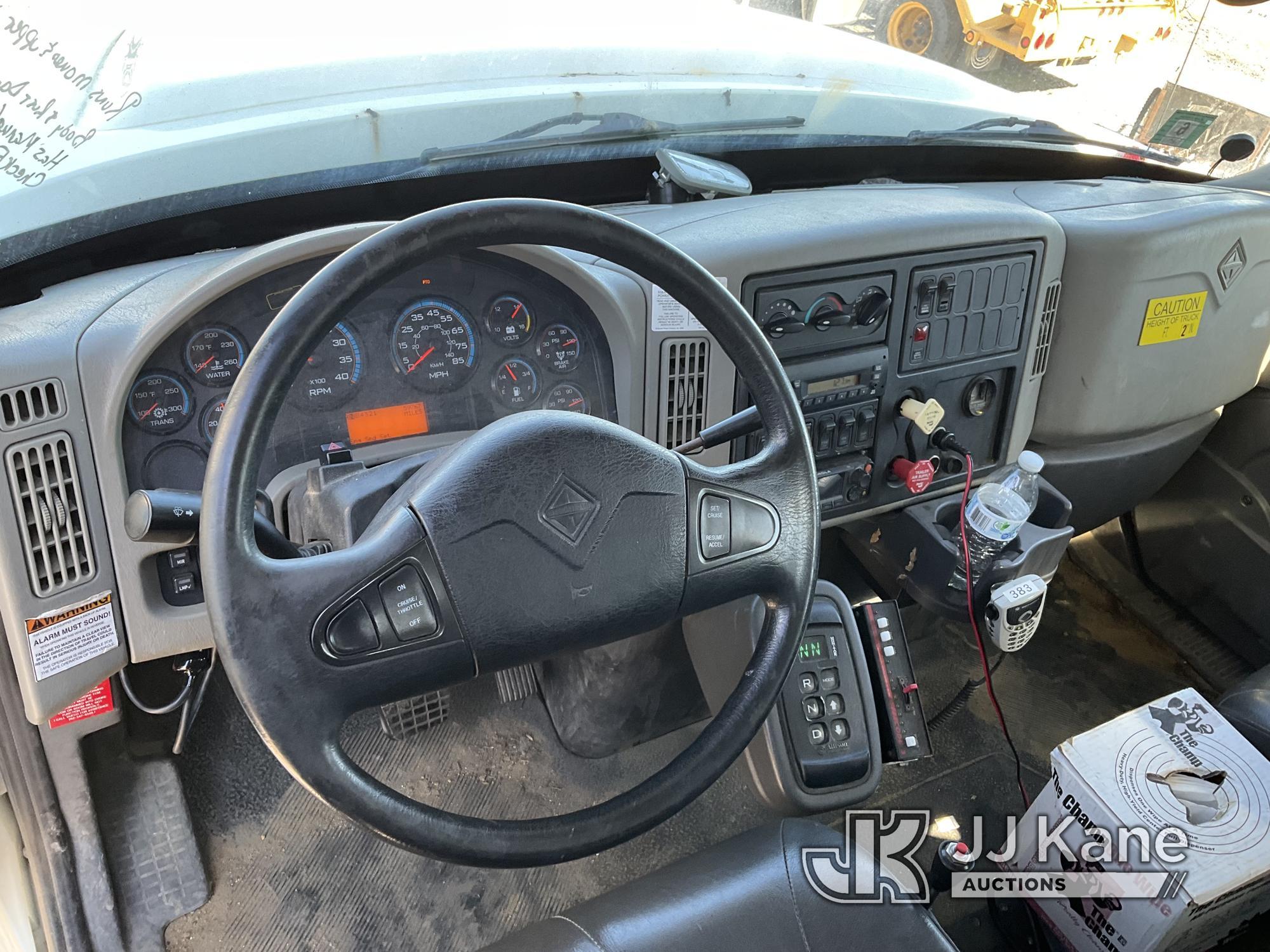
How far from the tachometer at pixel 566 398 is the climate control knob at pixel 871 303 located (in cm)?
51

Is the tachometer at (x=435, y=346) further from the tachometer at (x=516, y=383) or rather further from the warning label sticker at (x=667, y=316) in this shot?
the warning label sticker at (x=667, y=316)

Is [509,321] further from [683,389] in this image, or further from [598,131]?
[598,131]

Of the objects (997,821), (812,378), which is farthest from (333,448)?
(997,821)

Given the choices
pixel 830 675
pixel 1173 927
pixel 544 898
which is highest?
pixel 830 675

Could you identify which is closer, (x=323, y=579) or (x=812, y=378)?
(x=323, y=579)

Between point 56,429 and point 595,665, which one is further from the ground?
point 56,429

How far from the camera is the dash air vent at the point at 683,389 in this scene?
56.2 inches

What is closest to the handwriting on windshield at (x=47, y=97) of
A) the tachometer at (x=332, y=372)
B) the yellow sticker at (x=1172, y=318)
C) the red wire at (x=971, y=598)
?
the tachometer at (x=332, y=372)

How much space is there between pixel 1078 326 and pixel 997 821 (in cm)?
105

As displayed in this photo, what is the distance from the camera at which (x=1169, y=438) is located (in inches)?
83.5

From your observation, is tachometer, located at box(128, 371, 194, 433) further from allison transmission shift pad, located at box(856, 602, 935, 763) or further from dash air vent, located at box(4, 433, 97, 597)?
allison transmission shift pad, located at box(856, 602, 935, 763)

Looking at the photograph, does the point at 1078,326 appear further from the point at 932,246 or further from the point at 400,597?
the point at 400,597

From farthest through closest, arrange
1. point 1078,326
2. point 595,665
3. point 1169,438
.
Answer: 1. point 1169,438
2. point 1078,326
3. point 595,665

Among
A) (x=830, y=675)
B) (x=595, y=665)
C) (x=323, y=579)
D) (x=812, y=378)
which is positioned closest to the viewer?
(x=323, y=579)
